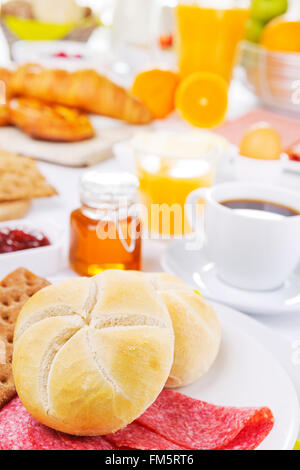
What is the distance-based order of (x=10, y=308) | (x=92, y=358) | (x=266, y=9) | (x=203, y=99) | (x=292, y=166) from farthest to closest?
(x=266, y=9) < (x=203, y=99) < (x=292, y=166) < (x=10, y=308) < (x=92, y=358)

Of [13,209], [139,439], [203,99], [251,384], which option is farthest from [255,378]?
[203,99]

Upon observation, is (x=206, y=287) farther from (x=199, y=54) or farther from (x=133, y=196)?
(x=199, y=54)

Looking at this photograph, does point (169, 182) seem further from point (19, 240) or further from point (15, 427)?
point (15, 427)

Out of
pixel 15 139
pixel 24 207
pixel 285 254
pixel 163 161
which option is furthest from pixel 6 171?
pixel 285 254

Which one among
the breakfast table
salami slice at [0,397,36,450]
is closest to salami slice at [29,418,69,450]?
salami slice at [0,397,36,450]

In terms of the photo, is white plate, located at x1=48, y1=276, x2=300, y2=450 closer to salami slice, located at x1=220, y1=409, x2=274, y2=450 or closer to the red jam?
salami slice, located at x1=220, y1=409, x2=274, y2=450

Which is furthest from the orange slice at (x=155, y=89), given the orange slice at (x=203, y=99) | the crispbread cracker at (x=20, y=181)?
the crispbread cracker at (x=20, y=181)
